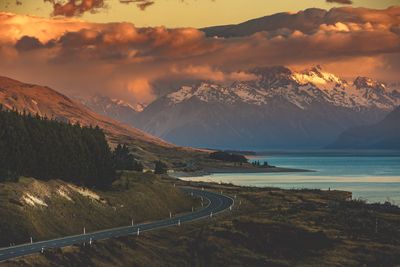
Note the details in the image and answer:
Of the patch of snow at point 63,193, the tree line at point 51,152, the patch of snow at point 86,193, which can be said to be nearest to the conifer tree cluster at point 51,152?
the tree line at point 51,152

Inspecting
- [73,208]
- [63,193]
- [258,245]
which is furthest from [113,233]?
[258,245]

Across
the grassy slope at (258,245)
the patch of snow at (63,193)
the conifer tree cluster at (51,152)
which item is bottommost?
the grassy slope at (258,245)

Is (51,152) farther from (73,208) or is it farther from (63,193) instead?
(73,208)

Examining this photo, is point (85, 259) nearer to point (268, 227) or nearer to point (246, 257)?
point (246, 257)

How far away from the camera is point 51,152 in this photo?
140 m

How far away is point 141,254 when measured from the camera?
102688 millimetres

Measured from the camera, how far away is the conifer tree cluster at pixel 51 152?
5192 inches

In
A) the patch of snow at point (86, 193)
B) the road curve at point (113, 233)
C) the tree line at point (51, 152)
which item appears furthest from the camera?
the patch of snow at point (86, 193)

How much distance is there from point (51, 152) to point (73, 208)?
17143 mm

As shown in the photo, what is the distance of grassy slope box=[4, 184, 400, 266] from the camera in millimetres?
99188

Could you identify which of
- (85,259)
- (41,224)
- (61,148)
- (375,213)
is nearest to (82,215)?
(41,224)

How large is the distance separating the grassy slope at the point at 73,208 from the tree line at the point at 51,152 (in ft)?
12.4

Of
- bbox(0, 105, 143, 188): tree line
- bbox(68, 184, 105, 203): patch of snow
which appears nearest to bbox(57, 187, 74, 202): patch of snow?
bbox(68, 184, 105, 203): patch of snow

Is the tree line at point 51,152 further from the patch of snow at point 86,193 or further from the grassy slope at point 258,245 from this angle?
the grassy slope at point 258,245
